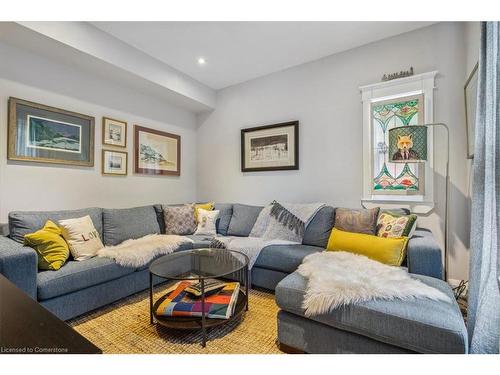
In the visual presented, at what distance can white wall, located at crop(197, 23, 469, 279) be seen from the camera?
239 centimetres

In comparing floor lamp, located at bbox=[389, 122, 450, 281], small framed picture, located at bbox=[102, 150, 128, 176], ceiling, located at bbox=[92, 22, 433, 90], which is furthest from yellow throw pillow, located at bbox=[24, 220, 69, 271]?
floor lamp, located at bbox=[389, 122, 450, 281]

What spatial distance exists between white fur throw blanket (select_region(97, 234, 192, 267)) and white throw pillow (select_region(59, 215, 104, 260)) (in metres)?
0.08

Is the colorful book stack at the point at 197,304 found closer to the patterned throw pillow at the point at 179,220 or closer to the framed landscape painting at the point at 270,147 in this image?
the patterned throw pillow at the point at 179,220

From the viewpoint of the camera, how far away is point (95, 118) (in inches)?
114

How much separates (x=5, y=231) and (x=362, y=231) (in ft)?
10.2

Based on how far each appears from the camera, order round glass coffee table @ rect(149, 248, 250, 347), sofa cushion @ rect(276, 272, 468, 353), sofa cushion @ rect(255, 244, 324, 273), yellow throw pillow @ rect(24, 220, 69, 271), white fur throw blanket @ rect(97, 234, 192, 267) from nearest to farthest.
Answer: sofa cushion @ rect(276, 272, 468, 353)
round glass coffee table @ rect(149, 248, 250, 347)
yellow throw pillow @ rect(24, 220, 69, 271)
white fur throw blanket @ rect(97, 234, 192, 267)
sofa cushion @ rect(255, 244, 324, 273)

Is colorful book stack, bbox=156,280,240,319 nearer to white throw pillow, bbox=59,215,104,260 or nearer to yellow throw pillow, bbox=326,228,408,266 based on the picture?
white throw pillow, bbox=59,215,104,260

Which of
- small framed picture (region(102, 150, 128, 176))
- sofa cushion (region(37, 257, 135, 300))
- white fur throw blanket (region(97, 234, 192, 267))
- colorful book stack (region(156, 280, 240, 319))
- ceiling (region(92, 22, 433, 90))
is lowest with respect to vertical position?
colorful book stack (region(156, 280, 240, 319))

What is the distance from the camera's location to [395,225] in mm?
2115

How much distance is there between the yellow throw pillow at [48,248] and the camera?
187 cm

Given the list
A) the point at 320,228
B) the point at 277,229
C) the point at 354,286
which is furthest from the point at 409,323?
the point at 277,229

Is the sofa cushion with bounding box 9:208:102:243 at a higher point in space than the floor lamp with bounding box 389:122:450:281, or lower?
lower

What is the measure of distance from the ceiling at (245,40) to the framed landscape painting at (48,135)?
993 millimetres
